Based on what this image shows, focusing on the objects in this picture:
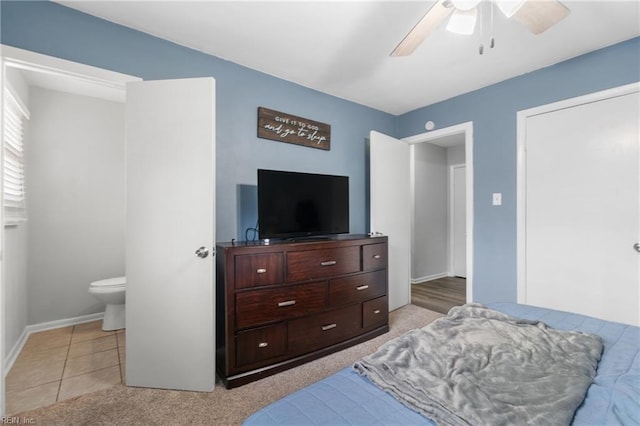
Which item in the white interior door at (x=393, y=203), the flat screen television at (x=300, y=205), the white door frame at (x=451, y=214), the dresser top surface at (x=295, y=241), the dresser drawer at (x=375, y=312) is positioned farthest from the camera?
the white door frame at (x=451, y=214)

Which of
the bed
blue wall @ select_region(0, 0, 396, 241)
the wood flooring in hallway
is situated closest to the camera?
the bed

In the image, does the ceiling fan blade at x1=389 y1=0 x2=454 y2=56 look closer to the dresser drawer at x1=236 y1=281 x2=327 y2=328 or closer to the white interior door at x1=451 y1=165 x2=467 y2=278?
the dresser drawer at x1=236 y1=281 x2=327 y2=328

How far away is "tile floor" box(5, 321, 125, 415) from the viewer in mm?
1880

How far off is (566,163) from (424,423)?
2.77 metres

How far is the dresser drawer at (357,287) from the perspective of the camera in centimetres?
249

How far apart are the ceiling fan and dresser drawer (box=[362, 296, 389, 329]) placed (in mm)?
2178

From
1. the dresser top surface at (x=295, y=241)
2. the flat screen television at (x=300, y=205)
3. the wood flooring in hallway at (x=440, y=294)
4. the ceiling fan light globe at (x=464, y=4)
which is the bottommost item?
the wood flooring in hallway at (x=440, y=294)

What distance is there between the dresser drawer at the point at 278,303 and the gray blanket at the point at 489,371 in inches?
43.3

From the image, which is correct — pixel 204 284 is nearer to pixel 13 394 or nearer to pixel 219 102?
pixel 13 394

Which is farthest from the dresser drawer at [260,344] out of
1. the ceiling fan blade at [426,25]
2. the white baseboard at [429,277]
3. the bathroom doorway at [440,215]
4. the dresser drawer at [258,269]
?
the white baseboard at [429,277]

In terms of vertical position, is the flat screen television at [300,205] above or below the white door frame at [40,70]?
below

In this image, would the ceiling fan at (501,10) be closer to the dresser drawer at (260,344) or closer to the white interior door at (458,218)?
the dresser drawer at (260,344)

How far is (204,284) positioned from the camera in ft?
6.56

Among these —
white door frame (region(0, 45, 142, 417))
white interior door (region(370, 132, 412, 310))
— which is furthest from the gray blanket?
white door frame (region(0, 45, 142, 417))
